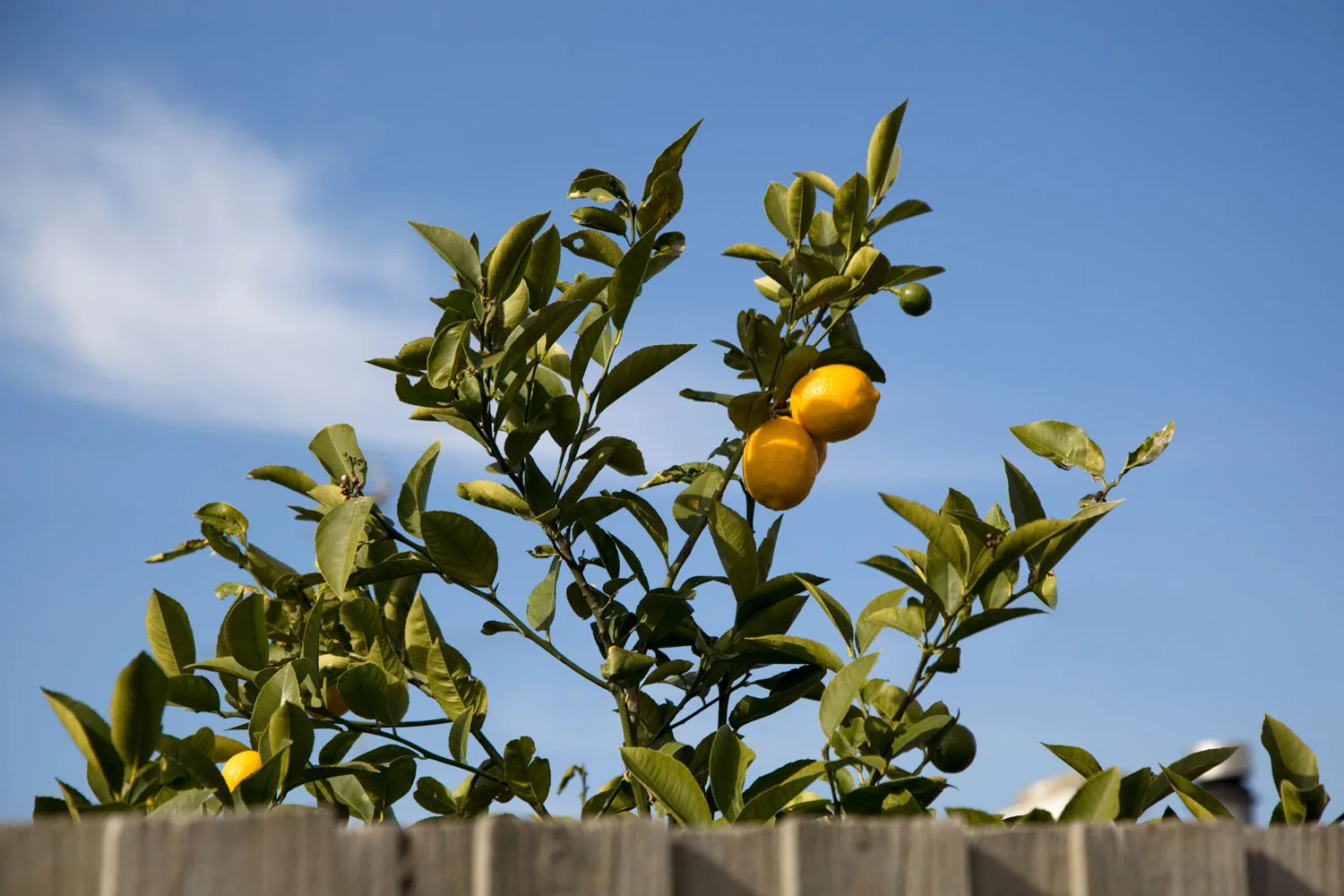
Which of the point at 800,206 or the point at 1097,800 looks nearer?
Answer: the point at 1097,800

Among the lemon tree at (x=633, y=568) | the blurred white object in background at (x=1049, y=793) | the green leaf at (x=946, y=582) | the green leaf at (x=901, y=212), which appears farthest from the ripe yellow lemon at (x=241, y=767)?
the blurred white object in background at (x=1049, y=793)

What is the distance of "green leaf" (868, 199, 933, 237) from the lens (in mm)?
1759

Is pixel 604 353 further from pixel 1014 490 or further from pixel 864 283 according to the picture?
pixel 1014 490

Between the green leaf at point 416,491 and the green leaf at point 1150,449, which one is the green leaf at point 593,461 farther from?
the green leaf at point 1150,449

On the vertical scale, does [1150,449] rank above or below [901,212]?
below

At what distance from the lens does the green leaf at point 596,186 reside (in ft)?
5.93

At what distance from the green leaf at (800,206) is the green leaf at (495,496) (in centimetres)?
57

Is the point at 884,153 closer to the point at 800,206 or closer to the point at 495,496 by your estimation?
the point at 800,206

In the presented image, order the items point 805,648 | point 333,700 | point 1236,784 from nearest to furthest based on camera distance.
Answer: point 805,648 → point 333,700 → point 1236,784

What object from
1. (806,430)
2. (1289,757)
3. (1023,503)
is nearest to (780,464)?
(806,430)

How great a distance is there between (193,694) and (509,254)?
0.70m

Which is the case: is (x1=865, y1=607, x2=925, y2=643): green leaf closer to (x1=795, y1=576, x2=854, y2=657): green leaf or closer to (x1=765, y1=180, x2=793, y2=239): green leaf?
(x1=795, y1=576, x2=854, y2=657): green leaf

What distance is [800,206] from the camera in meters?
1.72

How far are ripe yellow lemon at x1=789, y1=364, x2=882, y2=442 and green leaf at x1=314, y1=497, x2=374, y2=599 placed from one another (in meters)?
0.61
